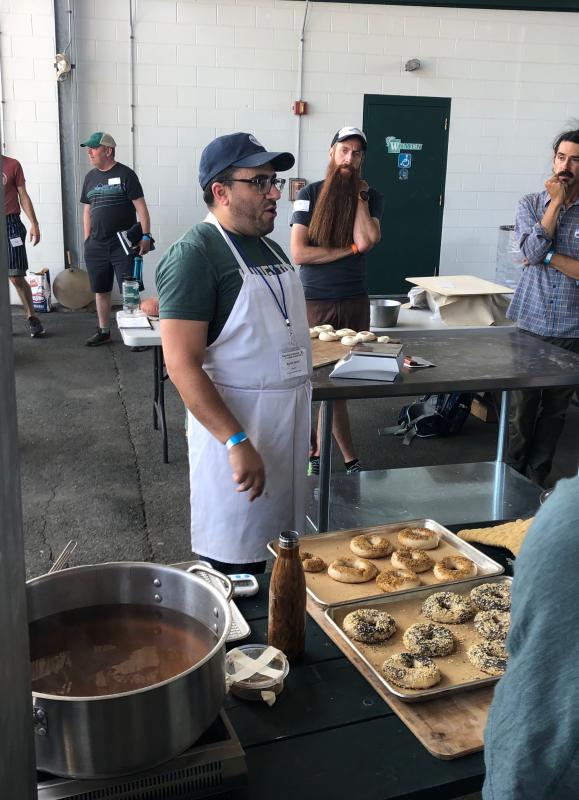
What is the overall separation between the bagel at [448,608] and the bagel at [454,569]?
0.09 metres

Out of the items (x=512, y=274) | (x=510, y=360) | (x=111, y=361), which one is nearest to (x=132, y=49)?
(x=111, y=361)

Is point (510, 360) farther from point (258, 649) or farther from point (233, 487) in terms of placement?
point (258, 649)

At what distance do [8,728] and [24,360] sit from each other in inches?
285

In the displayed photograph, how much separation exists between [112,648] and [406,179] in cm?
949

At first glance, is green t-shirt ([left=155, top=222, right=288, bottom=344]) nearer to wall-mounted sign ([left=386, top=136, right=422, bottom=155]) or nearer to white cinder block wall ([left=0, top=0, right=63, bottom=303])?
white cinder block wall ([left=0, top=0, right=63, bottom=303])

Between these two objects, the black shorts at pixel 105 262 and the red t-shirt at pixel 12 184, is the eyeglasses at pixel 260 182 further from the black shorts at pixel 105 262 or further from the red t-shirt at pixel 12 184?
the black shorts at pixel 105 262

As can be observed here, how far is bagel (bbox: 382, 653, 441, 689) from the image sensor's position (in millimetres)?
1417

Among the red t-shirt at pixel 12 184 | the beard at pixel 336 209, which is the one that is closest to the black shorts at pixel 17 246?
the red t-shirt at pixel 12 184

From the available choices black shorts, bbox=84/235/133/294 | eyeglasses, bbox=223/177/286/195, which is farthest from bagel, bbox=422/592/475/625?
black shorts, bbox=84/235/133/294

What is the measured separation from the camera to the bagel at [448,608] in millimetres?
1656

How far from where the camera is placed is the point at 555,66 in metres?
9.98

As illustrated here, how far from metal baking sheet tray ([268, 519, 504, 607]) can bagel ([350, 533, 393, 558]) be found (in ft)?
0.05

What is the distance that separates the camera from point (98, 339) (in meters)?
8.13

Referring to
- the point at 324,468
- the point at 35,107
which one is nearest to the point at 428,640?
the point at 324,468
